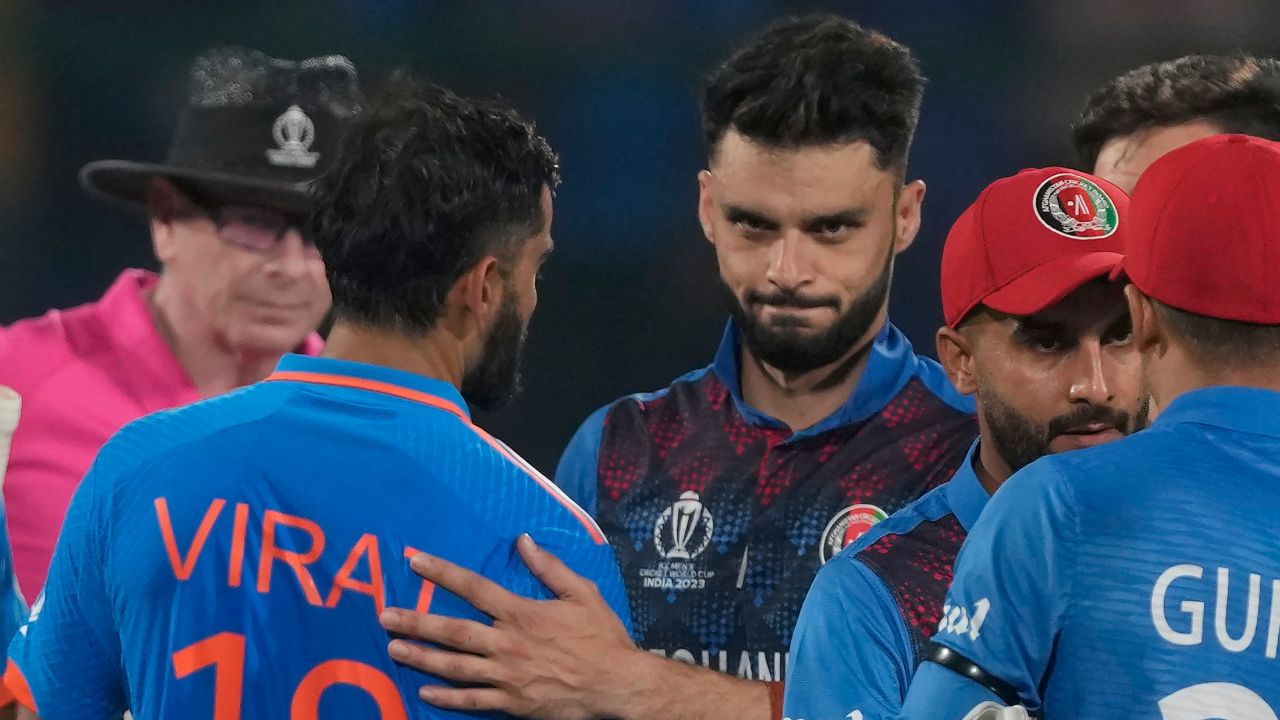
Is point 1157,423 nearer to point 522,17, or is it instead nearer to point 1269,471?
point 1269,471

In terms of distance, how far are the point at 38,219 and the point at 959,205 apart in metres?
3.47

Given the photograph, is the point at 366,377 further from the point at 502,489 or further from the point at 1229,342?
the point at 1229,342

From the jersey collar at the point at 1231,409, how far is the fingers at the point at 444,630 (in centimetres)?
81

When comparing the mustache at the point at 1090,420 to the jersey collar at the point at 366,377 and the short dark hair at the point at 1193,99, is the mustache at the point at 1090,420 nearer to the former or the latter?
the jersey collar at the point at 366,377

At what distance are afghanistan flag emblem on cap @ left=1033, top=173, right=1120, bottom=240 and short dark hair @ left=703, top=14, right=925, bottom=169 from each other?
0.58 meters

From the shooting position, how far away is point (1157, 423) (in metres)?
1.44

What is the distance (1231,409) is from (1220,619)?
0.21 meters

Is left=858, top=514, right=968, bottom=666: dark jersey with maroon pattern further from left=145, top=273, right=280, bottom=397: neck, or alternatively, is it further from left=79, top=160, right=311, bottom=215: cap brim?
left=145, top=273, right=280, bottom=397: neck

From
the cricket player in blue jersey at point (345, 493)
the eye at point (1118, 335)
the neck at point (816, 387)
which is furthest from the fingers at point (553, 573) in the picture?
the neck at point (816, 387)

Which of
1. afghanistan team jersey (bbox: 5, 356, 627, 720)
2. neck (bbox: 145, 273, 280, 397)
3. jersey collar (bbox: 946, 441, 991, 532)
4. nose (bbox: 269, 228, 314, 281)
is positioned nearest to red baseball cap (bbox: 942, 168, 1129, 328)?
jersey collar (bbox: 946, 441, 991, 532)

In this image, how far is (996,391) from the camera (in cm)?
214

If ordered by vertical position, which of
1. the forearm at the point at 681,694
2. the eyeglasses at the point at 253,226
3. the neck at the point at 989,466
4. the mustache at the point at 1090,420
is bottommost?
the forearm at the point at 681,694

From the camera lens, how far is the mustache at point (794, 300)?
2.66 metres

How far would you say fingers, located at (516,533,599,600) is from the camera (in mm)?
1729
